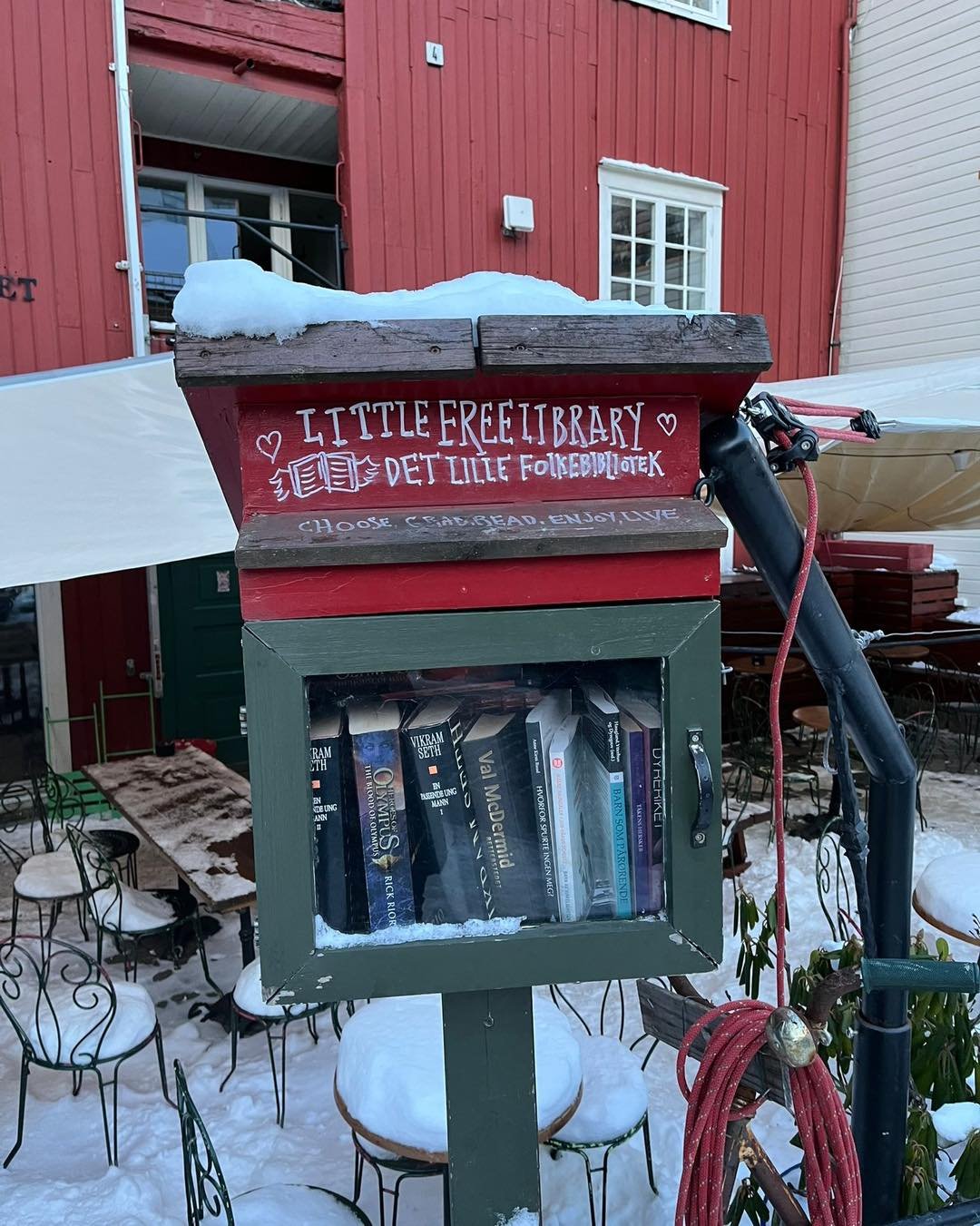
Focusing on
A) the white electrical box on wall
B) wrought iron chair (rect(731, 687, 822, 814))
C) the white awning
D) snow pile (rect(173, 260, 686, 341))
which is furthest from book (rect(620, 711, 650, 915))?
the white electrical box on wall

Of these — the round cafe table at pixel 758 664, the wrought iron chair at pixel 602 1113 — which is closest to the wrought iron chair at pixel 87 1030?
the wrought iron chair at pixel 602 1113

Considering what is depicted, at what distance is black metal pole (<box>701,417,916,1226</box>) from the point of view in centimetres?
114

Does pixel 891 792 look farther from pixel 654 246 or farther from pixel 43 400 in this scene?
pixel 654 246

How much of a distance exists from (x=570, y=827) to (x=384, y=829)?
25cm

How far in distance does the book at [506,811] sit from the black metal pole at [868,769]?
417 mm

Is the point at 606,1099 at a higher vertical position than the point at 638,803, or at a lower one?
lower

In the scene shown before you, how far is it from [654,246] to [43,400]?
588cm

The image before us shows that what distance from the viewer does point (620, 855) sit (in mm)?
1128

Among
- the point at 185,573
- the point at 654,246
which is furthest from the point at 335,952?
the point at 654,246

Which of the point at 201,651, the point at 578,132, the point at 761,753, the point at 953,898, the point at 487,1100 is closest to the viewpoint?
the point at 487,1100

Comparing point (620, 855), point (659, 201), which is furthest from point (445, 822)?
point (659, 201)

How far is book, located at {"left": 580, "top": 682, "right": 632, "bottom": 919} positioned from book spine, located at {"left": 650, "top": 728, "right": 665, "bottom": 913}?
3 cm

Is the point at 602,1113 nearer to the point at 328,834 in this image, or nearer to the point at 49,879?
the point at 328,834

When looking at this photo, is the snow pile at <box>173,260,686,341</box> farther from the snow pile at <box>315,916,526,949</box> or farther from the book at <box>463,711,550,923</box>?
the snow pile at <box>315,916,526,949</box>
